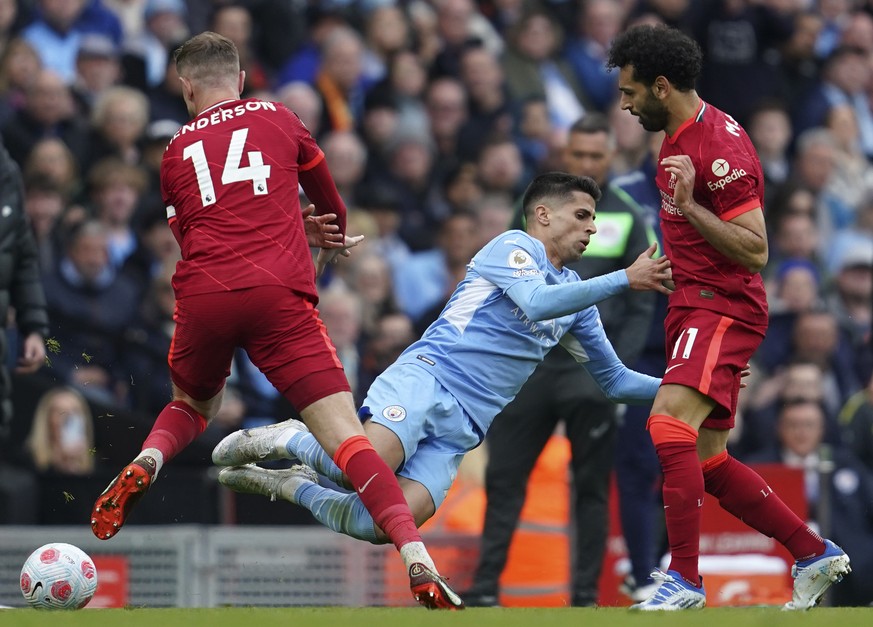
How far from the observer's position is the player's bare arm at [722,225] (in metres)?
6.72

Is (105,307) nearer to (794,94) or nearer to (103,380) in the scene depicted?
(103,380)

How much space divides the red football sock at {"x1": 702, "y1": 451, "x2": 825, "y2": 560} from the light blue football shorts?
3.59ft

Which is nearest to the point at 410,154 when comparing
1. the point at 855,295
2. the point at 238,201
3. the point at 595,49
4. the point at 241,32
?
the point at 241,32

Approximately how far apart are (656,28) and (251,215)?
1896 mm

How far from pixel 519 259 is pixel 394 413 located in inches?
33.6

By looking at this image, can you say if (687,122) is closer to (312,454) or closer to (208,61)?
(208,61)

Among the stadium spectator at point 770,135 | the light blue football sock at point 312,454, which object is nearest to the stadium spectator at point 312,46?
the stadium spectator at point 770,135

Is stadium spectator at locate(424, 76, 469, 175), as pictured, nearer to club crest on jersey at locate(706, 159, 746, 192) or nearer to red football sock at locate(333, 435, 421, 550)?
club crest on jersey at locate(706, 159, 746, 192)

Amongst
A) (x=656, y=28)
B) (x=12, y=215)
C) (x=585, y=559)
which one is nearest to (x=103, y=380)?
(x=12, y=215)

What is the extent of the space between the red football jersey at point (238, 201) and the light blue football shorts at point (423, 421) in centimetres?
64

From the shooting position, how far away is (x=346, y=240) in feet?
24.5

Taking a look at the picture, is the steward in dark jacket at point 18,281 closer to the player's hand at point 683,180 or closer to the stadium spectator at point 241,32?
the stadium spectator at point 241,32

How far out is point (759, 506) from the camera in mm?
7113

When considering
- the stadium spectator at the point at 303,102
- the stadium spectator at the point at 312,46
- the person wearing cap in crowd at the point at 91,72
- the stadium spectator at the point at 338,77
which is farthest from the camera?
the stadium spectator at the point at 312,46
